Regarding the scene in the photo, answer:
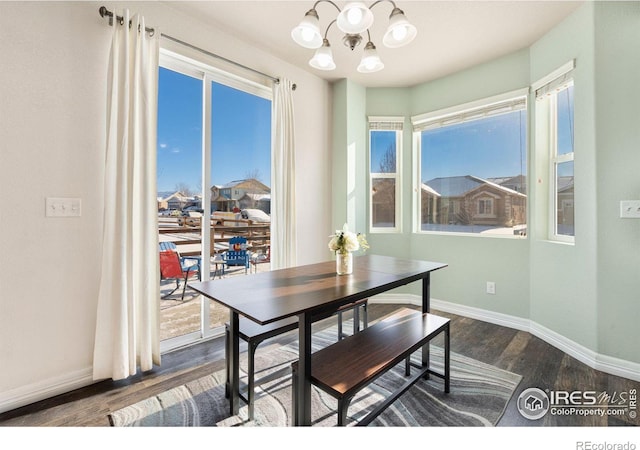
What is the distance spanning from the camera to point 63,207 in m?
1.90

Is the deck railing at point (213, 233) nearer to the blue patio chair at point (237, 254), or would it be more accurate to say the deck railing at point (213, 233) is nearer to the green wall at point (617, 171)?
the blue patio chair at point (237, 254)

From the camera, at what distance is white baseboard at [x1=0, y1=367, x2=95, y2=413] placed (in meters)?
1.74

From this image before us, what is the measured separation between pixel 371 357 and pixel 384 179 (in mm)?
2749

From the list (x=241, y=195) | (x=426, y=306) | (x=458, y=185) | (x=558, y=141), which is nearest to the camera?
(x=426, y=306)

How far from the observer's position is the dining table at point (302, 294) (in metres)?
1.36

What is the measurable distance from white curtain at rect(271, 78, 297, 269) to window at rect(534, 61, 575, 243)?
2.40 m

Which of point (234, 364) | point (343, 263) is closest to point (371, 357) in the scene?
point (343, 263)

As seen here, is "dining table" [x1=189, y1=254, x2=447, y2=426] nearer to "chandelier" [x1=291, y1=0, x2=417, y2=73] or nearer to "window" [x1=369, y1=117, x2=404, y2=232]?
"chandelier" [x1=291, y1=0, x2=417, y2=73]

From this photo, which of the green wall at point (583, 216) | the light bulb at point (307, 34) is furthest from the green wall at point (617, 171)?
the light bulb at point (307, 34)

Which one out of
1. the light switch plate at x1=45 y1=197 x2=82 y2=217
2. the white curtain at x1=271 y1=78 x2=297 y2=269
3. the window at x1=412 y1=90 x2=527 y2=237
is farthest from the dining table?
the window at x1=412 y1=90 x2=527 y2=237

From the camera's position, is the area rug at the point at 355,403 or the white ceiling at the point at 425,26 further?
the white ceiling at the point at 425,26

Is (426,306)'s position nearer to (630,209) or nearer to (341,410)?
(341,410)

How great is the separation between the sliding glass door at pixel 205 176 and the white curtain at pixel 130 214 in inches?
11.0

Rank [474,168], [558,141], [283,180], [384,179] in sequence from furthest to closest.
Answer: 1. [384,179]
2. [474,168]
3. [283,180]
4. [558,141]
